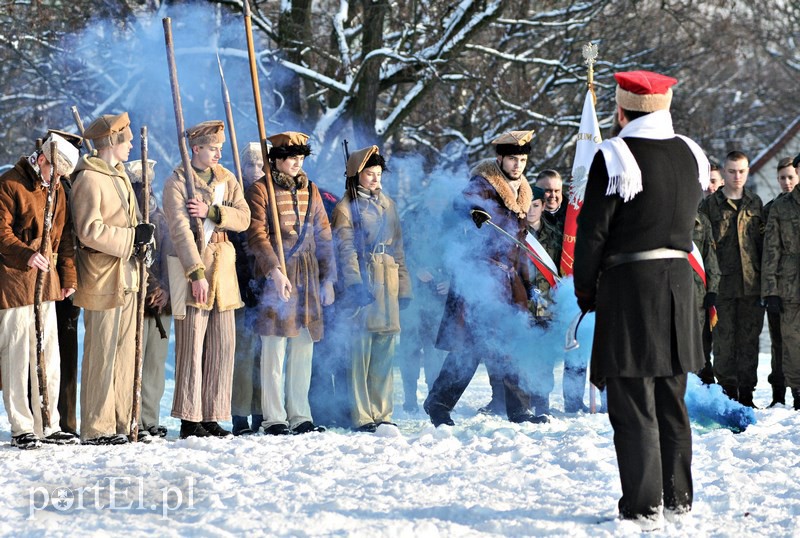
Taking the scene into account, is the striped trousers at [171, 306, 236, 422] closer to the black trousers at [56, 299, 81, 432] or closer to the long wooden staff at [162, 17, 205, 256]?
the long wooden staff at [162, 17, 205, 256]

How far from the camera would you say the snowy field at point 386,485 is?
16.7 ft

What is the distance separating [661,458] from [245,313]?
3707 millimetres

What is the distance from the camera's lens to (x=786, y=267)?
9.54 metres

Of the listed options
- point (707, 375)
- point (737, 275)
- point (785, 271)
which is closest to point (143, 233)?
point (707, 375)

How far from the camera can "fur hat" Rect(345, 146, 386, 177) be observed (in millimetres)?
8141

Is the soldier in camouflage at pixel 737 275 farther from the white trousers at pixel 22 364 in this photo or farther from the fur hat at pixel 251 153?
the white trousers at pixel 22 364

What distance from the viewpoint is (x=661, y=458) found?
5.21 m

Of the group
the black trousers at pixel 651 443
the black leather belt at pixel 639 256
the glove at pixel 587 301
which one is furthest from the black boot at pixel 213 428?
the black leather belt at pixel 639 256

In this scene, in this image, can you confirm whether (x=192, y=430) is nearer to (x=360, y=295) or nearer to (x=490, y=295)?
(x=360, y=295)

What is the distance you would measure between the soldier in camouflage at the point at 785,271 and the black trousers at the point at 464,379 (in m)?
2.48

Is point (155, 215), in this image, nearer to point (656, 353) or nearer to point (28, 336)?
point (28, 336)

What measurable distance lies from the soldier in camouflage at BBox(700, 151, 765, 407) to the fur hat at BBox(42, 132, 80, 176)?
5.25m

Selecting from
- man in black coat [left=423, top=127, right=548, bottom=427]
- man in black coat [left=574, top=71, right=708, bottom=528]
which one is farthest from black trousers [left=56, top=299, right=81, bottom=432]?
man in black coat [left=574, top=71, right=708, bottom=528]

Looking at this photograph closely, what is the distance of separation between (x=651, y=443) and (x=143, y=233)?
3704 millimetres
